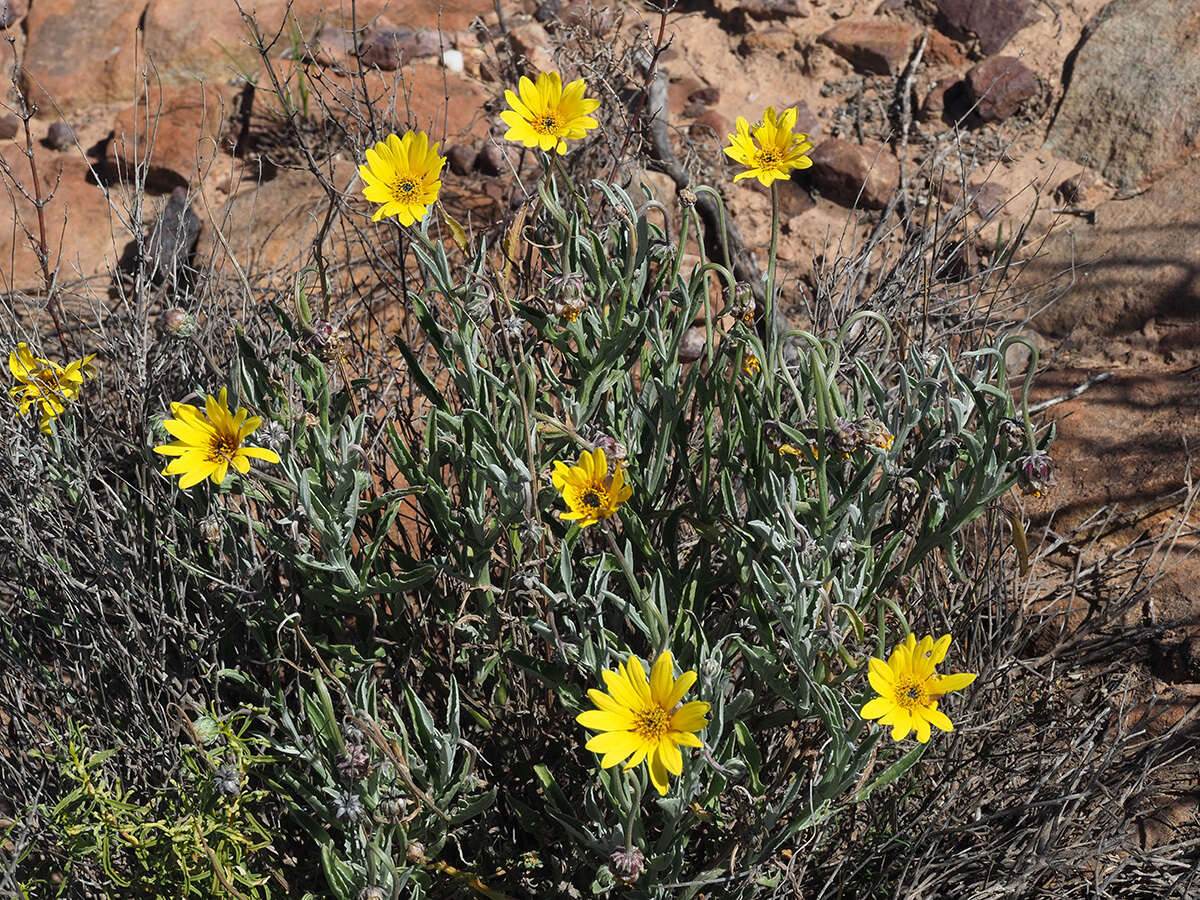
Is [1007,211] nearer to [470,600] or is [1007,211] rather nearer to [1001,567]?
[1001,567]

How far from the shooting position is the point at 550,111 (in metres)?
2.33

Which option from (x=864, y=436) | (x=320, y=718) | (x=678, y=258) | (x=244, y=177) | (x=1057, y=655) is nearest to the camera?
(x=864, y=436)

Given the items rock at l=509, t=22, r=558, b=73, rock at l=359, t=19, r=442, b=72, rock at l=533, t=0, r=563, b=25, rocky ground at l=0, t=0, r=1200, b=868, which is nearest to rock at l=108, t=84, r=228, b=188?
rocky ground at l=0, t=0, r=1200, b=868

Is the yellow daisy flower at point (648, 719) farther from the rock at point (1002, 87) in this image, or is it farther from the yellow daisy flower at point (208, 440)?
the rock at point (1002, 87)

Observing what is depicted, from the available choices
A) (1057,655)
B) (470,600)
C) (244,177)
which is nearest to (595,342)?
(470,600)

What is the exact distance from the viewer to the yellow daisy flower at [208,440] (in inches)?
77.7

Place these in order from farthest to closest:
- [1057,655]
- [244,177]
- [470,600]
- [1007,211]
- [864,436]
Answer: [244,177], [1007,211], [1057,655], [470,600], [864,436]

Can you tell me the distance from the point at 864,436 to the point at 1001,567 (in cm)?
94

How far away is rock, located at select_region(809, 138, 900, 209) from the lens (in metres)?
4.69

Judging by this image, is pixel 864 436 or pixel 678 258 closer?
pixel 864 436

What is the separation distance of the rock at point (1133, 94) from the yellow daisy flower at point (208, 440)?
3864 millimetres

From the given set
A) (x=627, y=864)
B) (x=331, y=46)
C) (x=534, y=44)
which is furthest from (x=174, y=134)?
(x=627, y=864)

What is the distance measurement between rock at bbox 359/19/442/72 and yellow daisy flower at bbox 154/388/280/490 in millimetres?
3555

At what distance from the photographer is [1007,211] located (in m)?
4.49
